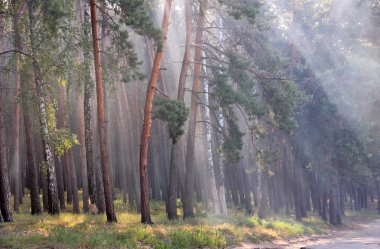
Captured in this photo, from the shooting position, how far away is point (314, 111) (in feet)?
110

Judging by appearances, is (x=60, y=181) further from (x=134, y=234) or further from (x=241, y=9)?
(x=241, y=9)

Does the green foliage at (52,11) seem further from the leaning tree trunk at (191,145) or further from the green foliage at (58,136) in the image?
the leaning tree trunk at (191,145)

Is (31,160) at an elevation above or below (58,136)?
below

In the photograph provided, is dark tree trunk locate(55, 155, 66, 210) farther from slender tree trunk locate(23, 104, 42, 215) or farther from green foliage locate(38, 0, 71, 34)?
green foliage locate(38, 0, 71, 34)

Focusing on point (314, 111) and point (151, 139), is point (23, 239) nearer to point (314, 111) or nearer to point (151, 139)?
point (151, 139)

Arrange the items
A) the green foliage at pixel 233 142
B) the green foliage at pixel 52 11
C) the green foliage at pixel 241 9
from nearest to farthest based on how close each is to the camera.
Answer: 1. the green foliage at pixel 52 11
2. the green foliage at pixel 241 9
3. the green foliage at pixel 233 142

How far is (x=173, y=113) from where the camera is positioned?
17766 mm

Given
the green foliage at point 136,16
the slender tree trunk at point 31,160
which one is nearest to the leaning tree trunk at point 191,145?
the green foliage at point 136,16

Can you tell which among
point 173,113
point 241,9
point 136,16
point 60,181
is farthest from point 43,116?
point 241,9

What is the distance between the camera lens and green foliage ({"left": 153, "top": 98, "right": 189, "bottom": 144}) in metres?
17.8

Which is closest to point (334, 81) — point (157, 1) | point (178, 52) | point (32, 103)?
point (178, 52)

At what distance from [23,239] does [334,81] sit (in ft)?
77.0

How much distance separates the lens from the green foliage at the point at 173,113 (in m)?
17.8

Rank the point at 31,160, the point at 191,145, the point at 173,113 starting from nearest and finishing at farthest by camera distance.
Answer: the point at 173,113, the point at 31,160, the point at 191,145
